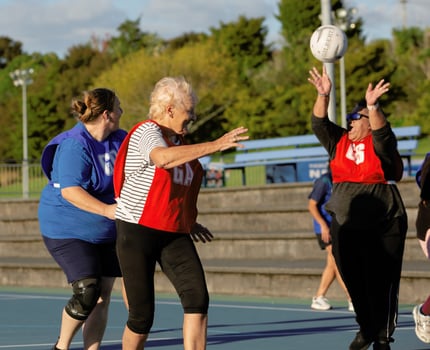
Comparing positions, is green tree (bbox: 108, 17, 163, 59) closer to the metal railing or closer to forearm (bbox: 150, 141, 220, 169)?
the metal railing

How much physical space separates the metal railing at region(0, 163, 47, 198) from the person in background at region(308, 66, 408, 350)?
15.6 meters

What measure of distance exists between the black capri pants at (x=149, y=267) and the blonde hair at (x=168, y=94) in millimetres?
667

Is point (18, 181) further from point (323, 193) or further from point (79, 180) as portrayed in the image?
point (79, 180)

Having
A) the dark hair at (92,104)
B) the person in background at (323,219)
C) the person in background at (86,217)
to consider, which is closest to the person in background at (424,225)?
the person in background at (86,217)

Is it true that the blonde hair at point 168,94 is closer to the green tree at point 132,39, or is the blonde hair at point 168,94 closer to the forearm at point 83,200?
the forearm at point 83,200

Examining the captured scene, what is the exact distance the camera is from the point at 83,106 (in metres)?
7.19

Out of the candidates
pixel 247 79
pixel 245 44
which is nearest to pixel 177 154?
pixel 247 79

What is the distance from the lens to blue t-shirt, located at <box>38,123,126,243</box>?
7.05 metres

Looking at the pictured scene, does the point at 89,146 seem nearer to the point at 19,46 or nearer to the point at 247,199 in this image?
the point at 247,199

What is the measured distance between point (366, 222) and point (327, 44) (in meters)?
5.06

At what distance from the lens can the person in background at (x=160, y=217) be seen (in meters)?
6.02

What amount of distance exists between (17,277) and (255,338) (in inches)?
287

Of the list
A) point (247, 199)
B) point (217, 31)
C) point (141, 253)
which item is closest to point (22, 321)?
point (141, 253)

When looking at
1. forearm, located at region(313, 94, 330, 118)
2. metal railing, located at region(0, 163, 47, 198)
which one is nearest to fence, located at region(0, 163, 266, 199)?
metal railing, located at region(0, 163, 47, 198)
